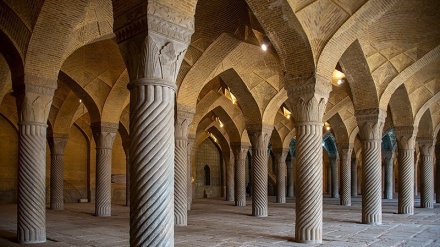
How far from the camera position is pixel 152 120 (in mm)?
4375

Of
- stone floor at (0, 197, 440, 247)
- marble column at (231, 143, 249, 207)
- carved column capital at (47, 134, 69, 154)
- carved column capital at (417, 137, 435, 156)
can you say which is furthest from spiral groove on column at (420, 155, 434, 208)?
carved column capital at (47, 134, 69, 154)

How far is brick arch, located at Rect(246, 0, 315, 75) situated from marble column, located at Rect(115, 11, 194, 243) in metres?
2.82

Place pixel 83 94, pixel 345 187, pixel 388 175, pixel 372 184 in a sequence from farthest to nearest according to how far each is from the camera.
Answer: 1. pixel 388 175
2. pixel 345 187
3. pixel 83 94
4. pixel 372 184

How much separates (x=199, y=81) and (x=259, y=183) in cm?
356

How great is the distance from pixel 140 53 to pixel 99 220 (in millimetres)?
7797

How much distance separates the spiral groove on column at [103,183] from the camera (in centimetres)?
1227

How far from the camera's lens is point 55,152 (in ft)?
49.1

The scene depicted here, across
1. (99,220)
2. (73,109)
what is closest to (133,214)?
(99,220)

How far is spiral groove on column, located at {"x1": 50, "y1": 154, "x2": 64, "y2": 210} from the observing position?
14719mm

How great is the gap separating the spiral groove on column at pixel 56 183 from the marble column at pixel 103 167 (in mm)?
3042

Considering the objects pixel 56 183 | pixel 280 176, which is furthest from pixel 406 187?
pixel 56 183

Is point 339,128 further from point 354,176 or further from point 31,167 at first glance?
point 31,167

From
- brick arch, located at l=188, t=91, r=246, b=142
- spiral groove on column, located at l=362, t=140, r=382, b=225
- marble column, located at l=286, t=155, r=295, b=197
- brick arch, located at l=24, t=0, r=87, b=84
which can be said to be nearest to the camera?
brick arch, located at l=24, t=0, r=87, b=84

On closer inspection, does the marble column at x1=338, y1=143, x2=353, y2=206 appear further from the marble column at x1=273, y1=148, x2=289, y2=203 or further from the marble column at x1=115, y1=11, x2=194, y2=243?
the marble column at x1=115, y1=11, x2=194, y2=243
